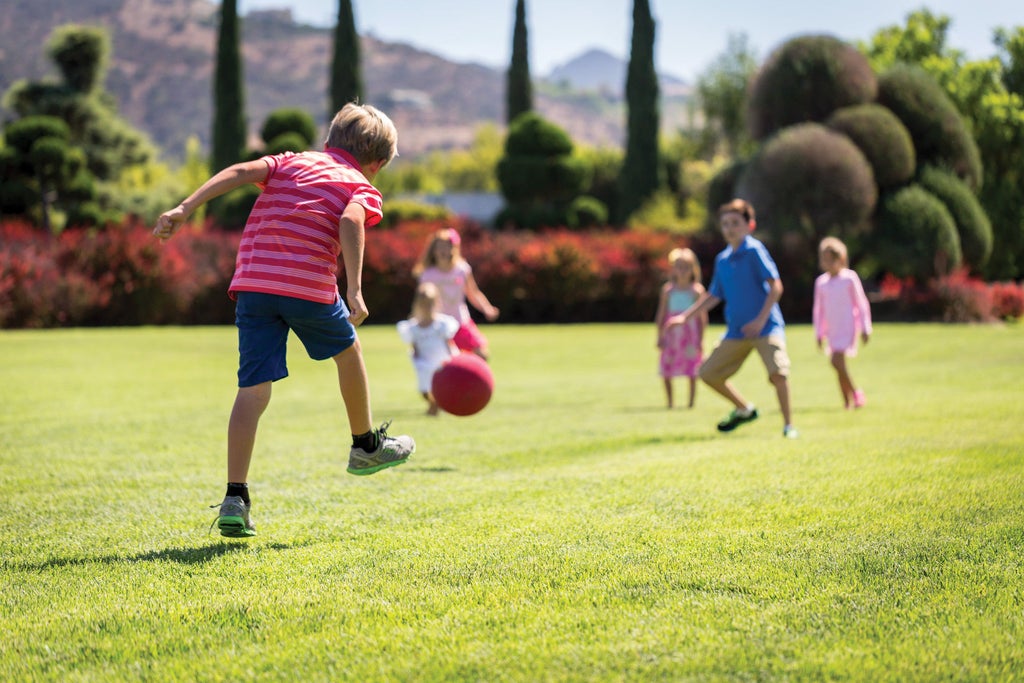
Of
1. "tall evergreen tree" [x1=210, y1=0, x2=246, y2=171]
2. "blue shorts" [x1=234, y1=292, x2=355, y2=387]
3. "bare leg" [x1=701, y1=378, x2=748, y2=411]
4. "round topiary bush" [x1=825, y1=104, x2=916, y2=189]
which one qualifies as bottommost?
"bare leg" [x1=701, y1=378, x2=748, y2=411]

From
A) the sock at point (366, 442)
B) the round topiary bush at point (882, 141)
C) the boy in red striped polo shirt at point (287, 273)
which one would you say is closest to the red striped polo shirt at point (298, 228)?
the boy in red striped polo shirt at point (287, 273)

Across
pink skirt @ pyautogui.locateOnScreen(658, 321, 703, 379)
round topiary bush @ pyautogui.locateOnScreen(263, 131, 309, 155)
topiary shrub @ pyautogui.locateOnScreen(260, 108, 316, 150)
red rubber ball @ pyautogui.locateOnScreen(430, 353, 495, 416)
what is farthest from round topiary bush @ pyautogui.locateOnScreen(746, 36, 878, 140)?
red rubber ball @ pyautogui.locateOnScreen(430, 353, 495, 416)

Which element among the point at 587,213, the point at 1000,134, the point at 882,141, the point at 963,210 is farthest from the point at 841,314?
the point at 587,213

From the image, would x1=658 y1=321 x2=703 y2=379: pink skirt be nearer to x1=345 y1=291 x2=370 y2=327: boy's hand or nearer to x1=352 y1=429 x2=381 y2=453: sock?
x1=352 y1=429 x2=381 y2=453: sock

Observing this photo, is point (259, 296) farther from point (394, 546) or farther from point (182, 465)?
point (182, 465)

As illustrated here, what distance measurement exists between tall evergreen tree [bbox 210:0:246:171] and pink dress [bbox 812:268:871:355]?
125 feet

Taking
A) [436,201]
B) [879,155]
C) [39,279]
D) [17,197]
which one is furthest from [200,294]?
[436,201]

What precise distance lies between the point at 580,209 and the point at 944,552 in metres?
40.2

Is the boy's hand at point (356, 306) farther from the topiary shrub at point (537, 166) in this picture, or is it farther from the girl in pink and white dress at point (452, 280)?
the topiary shrub at point (537, 166)

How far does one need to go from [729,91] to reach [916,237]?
4413cm

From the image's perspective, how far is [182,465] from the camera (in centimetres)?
704

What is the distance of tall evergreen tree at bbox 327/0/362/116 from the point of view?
43844mm

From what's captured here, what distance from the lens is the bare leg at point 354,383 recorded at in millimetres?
4852

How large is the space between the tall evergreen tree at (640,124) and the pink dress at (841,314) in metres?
34.8
